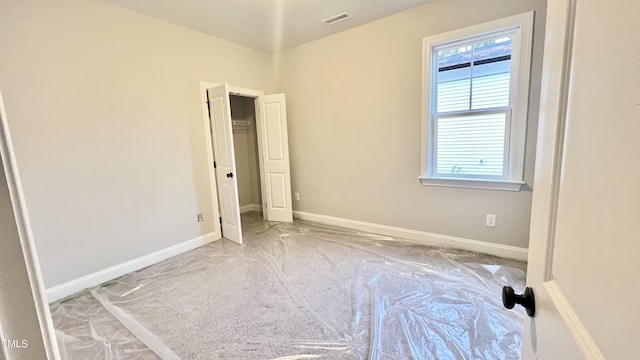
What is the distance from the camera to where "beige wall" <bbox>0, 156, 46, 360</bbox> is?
0.34m

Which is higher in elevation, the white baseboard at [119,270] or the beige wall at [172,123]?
the beige wall at [172,123]

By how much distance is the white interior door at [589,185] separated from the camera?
325 millimetres

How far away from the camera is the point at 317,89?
3.75 metres

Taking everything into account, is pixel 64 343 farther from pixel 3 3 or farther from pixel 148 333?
pixel 3 3

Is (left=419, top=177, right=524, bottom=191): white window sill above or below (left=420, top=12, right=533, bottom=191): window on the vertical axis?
below

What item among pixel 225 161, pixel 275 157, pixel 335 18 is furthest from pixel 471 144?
pixel 225 161

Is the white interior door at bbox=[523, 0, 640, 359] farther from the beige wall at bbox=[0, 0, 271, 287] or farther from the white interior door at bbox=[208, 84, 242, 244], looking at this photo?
the beige wall at bbox=[0, 0, 271, 287]

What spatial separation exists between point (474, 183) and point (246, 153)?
381 cm

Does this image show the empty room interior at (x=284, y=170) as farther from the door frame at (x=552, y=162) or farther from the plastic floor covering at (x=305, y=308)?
the door frame at (x=552, y=162)

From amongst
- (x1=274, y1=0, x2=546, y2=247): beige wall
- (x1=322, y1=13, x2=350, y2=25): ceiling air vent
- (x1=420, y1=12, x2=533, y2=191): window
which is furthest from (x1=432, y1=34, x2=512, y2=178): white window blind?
(x1=322, y1=13, x2=350, y2=25): ceiling air vent

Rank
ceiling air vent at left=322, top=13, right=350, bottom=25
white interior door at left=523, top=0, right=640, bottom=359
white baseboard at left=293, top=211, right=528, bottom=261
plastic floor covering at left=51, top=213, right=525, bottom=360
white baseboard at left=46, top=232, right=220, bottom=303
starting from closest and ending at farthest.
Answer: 1. white interior door at left=523, top=0, right=640, bottom=359
2. plastic floor covering at left=51, top=213, right=525, bottom=360
3. white baseboard at left=46, top=232, right=220, bottom=303
4. white baseboard at left=293, top=211, right=528, bottom=261
5. ceiling air vent at left=322, top=13, right=350, bottom=25

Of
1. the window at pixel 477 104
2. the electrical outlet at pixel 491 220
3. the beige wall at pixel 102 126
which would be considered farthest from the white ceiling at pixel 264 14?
the electrical outlet at pixel 491 220

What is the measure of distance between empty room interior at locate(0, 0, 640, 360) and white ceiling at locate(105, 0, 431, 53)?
0.03 m

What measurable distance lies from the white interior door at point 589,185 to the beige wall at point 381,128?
7.86 ft
